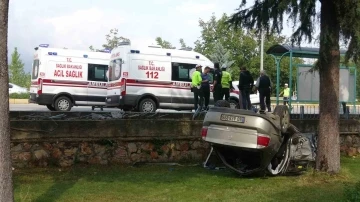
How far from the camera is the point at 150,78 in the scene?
68.2 feet

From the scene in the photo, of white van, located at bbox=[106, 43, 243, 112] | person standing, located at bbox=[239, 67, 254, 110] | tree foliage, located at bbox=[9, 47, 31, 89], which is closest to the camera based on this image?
person standing, located at bbox=[239, 67, 254, 110]

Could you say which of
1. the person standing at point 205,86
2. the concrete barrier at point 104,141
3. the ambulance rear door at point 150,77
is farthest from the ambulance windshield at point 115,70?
the concrete barrier at point 104,141

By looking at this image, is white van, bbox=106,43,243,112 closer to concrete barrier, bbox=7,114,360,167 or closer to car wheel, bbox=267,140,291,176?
concrete barrier, bbox=7,114,360,167

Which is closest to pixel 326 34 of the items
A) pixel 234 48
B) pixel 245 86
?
pixel 245 86

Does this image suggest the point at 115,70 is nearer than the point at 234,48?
Yes

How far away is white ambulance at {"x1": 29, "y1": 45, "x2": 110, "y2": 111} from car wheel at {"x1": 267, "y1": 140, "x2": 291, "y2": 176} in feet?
48.5

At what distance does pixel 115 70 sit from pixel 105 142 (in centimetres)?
1058

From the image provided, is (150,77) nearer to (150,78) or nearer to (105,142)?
(150,78)

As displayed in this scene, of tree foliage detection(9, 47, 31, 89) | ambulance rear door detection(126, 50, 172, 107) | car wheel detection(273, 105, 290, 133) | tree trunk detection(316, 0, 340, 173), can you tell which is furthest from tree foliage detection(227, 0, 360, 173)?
tree foliage detection(9, 47, 31, 89)

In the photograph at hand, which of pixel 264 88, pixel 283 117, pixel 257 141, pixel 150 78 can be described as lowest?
pixel 257 141

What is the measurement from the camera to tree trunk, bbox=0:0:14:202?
19.0ft

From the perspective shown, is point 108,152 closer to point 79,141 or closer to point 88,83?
point 79,141

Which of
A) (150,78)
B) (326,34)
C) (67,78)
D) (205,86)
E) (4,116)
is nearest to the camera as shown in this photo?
(4,116)

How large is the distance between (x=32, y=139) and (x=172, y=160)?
9.82 ft
